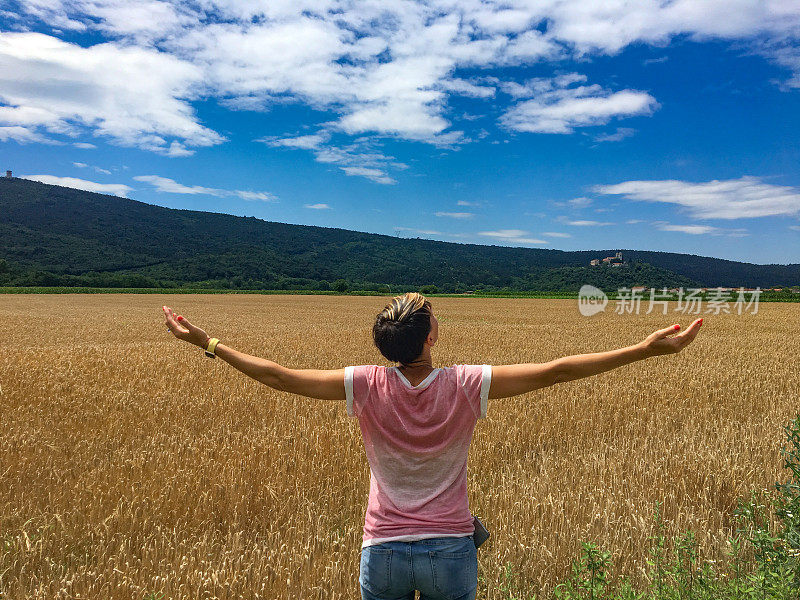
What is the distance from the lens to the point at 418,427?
7.57 feet

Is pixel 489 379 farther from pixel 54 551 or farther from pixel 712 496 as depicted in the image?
pixel 712 496

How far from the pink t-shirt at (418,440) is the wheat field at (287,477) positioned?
1559 millimetres

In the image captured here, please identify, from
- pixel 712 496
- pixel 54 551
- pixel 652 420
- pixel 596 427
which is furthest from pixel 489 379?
pixel 652 420

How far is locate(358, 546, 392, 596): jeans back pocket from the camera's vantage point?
2.20m

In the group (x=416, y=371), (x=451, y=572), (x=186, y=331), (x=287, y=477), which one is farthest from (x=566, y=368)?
(x=287, y=477)

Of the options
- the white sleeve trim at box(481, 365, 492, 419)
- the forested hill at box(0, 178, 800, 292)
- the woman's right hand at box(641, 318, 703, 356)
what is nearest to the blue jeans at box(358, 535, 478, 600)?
the white sleeve trim at box(481, 365, 492, 419)

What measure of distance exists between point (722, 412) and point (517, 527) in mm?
5930

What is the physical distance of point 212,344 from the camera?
2.49 m

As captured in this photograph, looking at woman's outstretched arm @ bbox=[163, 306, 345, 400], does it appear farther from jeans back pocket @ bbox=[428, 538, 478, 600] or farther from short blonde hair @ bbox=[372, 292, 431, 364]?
jeans back pocket @ bbox=[428, 538, 478, 600]

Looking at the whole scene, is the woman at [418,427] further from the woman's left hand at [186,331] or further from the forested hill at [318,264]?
the forested hill at [318,264]

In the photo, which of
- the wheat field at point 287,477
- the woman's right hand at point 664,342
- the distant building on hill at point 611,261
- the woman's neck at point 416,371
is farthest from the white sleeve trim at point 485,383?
the distant building on hill at point 611,261

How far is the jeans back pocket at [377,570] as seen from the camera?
2.20 m

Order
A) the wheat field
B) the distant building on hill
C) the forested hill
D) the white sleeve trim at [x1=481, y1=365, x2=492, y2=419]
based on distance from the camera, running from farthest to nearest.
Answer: the distant building on hill, the forested hill, the wheat field, the white sleeve trim at [x1=481, y1=365, x2=492, y2=419]

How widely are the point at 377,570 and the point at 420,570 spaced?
17 cm
